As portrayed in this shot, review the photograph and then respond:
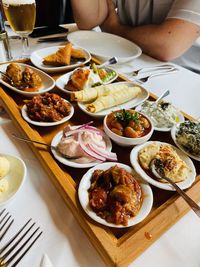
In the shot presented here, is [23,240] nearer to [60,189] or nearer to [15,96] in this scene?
[60,189]

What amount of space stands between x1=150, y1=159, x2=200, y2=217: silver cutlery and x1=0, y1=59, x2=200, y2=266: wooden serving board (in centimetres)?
3

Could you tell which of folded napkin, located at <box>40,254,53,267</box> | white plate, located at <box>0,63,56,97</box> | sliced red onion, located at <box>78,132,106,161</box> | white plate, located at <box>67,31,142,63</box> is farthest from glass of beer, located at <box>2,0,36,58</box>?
folded napkin, located at <box>40,254,53,267</box>

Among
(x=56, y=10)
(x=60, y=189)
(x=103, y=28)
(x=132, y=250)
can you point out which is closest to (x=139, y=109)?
(x=60, y=189)

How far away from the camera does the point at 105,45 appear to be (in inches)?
73.0

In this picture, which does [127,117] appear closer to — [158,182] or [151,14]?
[158,182]

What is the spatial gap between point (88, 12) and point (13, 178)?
1.75 m

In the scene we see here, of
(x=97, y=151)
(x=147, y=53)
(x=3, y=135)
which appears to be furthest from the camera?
(x=147, y=53)

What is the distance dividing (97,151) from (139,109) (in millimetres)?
429

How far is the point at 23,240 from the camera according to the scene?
0.63 meters

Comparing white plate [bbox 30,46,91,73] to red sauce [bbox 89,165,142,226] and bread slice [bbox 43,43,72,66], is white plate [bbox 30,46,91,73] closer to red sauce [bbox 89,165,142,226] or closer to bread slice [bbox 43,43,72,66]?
bread slice [bbox 43,43,72,66]

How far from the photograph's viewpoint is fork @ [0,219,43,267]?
574 mm

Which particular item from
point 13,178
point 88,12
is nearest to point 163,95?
point 13,178

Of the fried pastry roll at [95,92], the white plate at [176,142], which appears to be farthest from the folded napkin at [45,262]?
the fried pastry roll at [95,92]

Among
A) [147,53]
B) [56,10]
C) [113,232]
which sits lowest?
[113,232]
